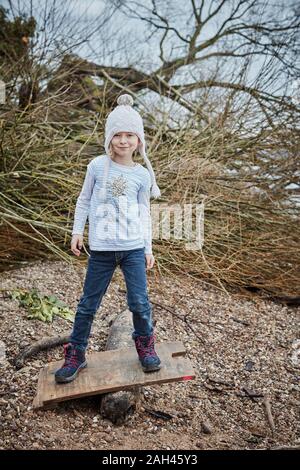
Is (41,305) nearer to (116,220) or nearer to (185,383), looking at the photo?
(185,383)

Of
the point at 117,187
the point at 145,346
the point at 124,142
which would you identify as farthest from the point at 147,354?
the point at 124,142

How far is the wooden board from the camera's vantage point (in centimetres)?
257

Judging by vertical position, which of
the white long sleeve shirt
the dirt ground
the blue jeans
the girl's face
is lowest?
the dirt ground

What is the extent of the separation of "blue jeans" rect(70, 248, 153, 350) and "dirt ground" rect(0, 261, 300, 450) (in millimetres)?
501

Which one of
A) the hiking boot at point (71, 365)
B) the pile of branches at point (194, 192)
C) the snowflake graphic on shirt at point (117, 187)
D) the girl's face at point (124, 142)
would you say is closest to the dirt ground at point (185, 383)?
the hiking boot at point (71, 365)

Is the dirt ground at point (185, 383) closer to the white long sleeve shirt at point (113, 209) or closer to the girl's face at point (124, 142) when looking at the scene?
the white long sleeve shirt at point (113, 209)

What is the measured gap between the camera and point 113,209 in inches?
101

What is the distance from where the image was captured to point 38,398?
2561 millimetres

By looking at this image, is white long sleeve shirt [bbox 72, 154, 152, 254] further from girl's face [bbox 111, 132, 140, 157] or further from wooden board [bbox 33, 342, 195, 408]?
wooden board [bbox 33, 342, 195, 408]

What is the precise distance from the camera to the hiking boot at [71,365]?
266cm

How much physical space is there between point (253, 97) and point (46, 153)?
8.21 feet

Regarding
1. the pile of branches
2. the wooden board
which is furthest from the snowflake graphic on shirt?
the pile of branches

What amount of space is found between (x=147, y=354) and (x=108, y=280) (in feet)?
1.61

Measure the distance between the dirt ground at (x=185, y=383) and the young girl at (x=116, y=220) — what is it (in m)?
0.29
